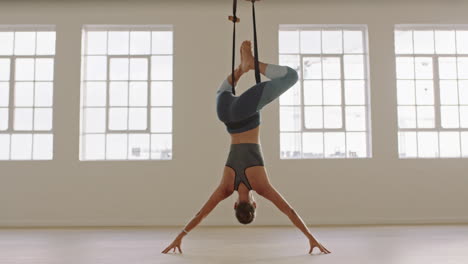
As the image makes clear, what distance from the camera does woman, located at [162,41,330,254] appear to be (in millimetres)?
2557

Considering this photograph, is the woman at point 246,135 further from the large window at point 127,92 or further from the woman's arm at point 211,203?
the large window at point 127,92

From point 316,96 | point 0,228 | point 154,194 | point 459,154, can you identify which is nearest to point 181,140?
point 154,194

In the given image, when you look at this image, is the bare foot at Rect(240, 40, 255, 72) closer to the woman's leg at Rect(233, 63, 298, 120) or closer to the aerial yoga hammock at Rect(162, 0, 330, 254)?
the aerial yoga hammock at Rect(162, 0, 330, 254)

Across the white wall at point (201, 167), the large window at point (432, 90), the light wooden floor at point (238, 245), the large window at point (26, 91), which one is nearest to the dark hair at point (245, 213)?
the light wooden floor at point (238, 245)

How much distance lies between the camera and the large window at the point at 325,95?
5883 mm

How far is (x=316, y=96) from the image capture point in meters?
5.98

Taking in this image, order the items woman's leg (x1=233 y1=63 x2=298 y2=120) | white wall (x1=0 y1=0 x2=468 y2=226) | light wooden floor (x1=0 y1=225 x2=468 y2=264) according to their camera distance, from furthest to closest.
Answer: white wall (x1=0 y1=0 x2=468 y2=226) < light wooden floor (x1=0 y1=225 x2=468 y2=264) < woman's leg (x1=233 y1=63 x2=298 y2=120)

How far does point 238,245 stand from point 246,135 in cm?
132

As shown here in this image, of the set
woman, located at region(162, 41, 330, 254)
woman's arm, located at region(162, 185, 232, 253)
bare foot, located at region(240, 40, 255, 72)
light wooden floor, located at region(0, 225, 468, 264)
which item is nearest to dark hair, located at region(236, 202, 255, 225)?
woman, located at region(162, 41, 330, 254)

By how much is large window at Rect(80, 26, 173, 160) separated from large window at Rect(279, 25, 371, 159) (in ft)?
5.82

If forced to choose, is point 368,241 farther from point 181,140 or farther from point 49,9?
point 49,9

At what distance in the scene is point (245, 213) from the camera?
2676 mm

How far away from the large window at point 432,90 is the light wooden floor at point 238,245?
4.36 ft

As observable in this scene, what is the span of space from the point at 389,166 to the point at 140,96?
3.75 metres
